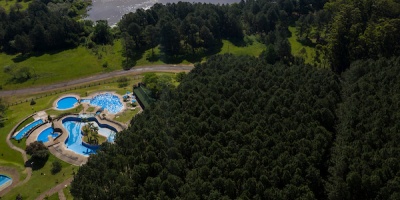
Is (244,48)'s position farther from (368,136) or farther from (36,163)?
(36,163)

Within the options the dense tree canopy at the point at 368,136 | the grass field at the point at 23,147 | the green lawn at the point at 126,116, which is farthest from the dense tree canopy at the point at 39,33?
the dense tree canopy at the point at 368,136

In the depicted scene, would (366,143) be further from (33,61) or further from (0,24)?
(0,24)

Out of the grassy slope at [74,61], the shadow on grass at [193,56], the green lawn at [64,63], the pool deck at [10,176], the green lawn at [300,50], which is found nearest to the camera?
the pool deck at [10,176]

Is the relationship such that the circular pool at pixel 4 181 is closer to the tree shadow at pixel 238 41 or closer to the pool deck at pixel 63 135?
the pool deck at pixel 63 135

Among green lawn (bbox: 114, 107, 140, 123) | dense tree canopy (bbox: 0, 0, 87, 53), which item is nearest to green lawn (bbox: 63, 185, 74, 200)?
green lawn (bbox: 114, 107, 140, 123)

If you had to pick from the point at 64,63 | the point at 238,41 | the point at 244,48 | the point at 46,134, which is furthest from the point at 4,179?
the point at 238,41

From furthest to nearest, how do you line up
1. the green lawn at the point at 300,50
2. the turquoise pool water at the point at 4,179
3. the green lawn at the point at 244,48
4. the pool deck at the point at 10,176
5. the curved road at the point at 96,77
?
1. the green lawn at the point at 244,48
2. the green lawn at the point at 300,50
3. the curved road at the point at 96,77
4. the turquoise pool water at the point at 4,179
5. the pool deck at the point at 10,176

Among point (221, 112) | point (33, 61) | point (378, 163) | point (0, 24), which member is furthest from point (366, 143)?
point (0, 24)
